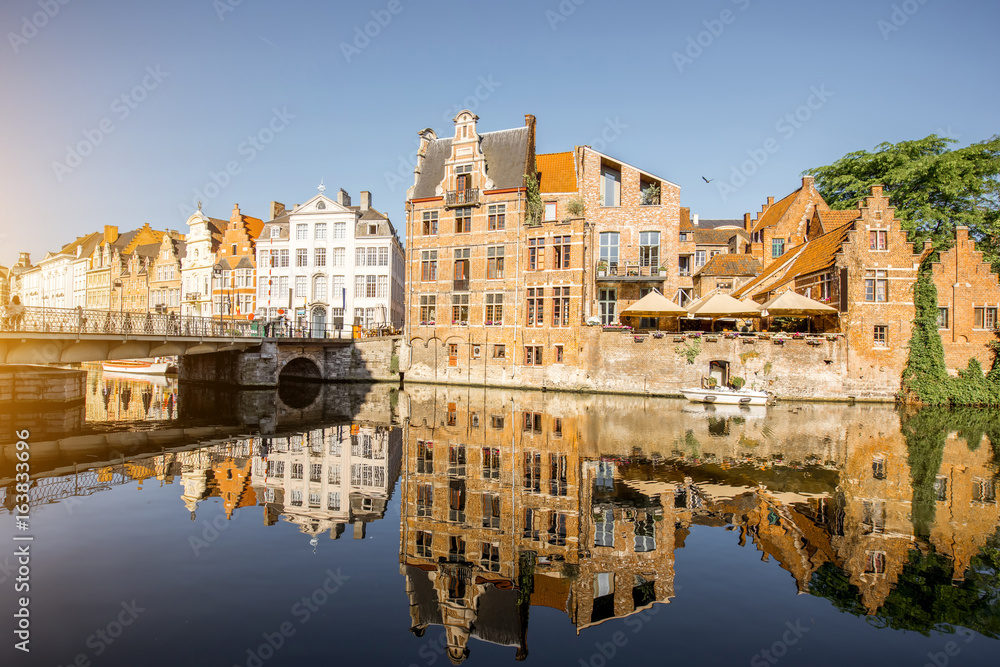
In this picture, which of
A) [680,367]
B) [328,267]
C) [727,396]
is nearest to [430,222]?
[328,267]

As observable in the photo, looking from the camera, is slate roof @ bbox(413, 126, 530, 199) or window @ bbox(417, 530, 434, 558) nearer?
window @ bbox(417, 530, 434, 558)

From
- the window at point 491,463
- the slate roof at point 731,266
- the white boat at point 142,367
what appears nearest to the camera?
the window at point 491,463

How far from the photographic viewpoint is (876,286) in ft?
98.4

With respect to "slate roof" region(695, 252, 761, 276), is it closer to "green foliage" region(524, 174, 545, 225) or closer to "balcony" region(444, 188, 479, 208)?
"green foliage" region(524, 174, 545, 225)

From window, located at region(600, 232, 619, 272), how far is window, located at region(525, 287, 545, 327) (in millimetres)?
5110

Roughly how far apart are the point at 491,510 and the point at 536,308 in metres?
24.0

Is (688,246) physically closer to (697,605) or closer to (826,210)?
(826,210)

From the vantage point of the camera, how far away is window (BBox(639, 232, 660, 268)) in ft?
115

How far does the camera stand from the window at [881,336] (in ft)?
97.5

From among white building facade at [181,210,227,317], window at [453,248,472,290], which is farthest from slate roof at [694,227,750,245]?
white building facade at [181,210,227,317]

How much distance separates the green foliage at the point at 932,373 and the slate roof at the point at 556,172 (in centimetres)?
2100

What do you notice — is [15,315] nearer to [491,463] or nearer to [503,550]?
[491,463]

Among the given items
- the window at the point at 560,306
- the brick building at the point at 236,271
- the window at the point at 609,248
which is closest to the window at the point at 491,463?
the window at the point at 560,306

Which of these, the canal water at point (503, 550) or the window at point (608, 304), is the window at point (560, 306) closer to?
the window at point (608, 304)
